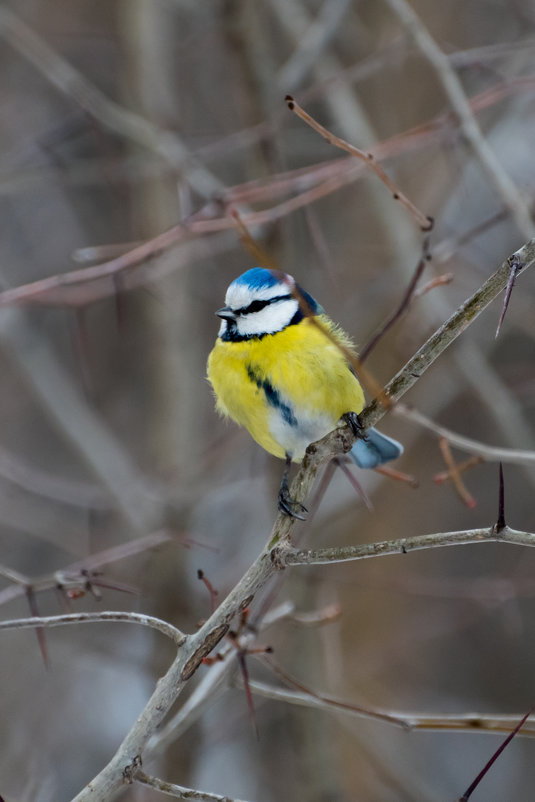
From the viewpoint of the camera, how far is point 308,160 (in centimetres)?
547

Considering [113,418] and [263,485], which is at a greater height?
[113,418]

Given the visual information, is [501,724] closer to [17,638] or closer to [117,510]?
[117,510]

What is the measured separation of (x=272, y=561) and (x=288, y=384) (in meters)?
0.89

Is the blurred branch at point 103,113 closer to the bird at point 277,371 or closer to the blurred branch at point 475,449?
the bird at point 277,371

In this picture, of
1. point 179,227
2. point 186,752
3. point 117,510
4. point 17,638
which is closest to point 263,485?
point 117,510

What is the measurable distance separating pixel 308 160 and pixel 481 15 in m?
1.58

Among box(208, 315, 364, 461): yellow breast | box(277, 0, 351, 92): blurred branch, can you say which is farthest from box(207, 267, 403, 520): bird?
box(277, 0, 351, 92): blurred branch

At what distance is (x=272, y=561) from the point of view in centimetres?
182

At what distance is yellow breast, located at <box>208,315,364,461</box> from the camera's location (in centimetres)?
262

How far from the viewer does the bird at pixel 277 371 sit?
8.63 feet

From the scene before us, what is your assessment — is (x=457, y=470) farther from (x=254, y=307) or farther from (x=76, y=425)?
(x=76, y=425)

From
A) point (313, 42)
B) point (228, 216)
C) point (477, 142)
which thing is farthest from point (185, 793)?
point (313, 42)

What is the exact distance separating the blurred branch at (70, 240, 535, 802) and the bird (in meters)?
0.78

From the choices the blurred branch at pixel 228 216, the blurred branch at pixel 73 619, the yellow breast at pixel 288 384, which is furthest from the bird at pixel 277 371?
the blurred branch at pixel 73 619
